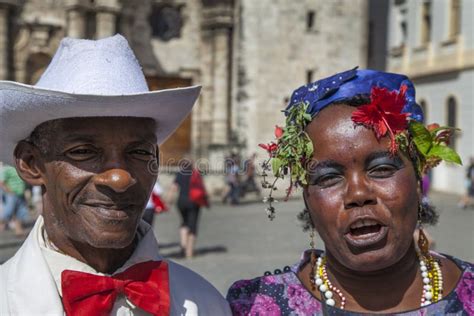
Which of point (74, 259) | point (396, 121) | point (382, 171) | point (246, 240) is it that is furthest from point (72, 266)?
point (246, 240)

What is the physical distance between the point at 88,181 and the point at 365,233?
3.27 ft

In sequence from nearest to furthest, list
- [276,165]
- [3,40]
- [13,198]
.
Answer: [276,165]
[13,198]
[3,40]

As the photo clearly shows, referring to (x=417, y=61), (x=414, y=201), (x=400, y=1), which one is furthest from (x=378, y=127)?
(x=400, y=1)

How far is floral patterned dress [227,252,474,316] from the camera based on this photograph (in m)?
2.57

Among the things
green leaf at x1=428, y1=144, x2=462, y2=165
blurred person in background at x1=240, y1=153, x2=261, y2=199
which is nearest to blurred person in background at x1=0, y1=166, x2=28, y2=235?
blurred person in background at x1=240, y1=153, x2=261, y2=199

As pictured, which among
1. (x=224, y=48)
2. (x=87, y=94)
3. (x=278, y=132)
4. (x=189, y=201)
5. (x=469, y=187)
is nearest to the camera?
(x=87, y=94)

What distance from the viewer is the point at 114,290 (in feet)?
7.61

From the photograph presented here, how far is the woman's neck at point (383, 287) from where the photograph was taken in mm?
2600

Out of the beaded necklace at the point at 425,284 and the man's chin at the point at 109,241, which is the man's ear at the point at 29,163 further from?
the beaded necklace at the point at 425,284

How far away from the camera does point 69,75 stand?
239 cm

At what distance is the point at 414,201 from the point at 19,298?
4.74ft

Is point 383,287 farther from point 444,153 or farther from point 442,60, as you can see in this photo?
point 442,60

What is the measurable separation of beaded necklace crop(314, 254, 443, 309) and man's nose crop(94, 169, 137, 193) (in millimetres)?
921

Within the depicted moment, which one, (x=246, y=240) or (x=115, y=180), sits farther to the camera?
→ (x=246, y=240)
